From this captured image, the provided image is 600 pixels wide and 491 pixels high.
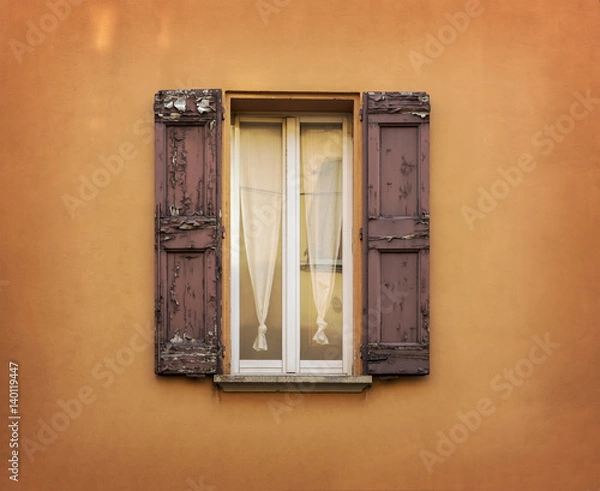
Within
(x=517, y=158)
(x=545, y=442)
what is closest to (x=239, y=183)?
(x=517, y=158)

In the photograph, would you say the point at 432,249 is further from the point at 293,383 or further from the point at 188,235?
the point at 188,235

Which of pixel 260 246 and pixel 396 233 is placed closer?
pixel 396 233

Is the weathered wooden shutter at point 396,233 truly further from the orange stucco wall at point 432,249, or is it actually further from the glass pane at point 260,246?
the glass pane at point 260,246

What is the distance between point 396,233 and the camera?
542 centimetres

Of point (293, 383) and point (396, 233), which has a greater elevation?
point (396, 233)

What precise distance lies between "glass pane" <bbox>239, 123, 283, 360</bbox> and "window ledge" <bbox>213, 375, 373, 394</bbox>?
1.02 feet

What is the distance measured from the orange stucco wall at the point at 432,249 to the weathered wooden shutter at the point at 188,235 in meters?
0.12

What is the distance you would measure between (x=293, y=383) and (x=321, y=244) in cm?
94

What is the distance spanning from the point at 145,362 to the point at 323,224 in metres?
1.44

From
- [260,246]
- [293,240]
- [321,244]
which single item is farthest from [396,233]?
[260,246]

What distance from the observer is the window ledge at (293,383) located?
537 cm

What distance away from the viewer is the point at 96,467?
5.42 meters

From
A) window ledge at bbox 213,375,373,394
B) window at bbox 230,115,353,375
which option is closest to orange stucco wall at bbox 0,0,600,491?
window ledge at bbox 213,375,373,394

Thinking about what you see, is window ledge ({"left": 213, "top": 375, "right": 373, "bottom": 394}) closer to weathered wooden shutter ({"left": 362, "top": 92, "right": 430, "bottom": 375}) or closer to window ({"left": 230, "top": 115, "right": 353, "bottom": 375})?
weathered wooden shutter ({"left": 362, "top": 92, "right": 430, "bottom": 375})
